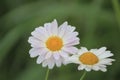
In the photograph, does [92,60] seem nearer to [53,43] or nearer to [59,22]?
[53,43]

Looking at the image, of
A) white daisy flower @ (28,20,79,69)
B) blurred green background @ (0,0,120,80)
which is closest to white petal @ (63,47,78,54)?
white daisy flower @ (28,20,79,69)

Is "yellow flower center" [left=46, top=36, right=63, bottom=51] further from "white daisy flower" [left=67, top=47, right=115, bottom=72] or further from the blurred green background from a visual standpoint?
the blurred green background

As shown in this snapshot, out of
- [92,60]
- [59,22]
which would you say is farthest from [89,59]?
[59,22]

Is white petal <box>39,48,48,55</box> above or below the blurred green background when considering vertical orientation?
below

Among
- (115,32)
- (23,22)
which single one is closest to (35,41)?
(115,32)

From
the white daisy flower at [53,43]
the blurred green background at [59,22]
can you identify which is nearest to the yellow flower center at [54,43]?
the white daisy flower at [53,43]

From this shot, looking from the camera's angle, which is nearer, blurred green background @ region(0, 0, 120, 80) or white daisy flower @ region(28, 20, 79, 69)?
white daisy flower @ region(28, 20, 79, 69)
